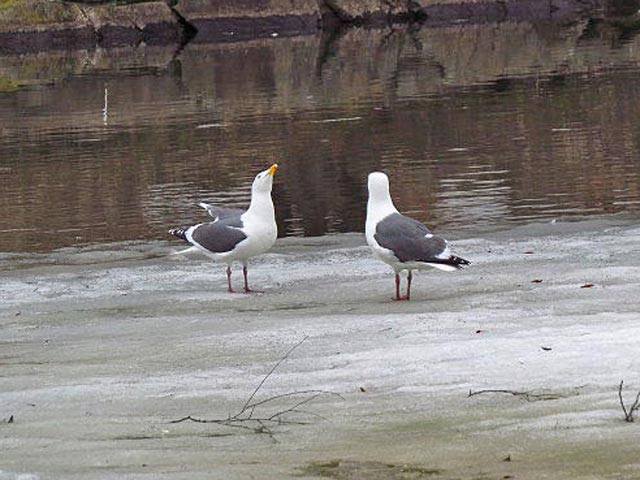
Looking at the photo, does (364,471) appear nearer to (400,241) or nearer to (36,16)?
(400,241)

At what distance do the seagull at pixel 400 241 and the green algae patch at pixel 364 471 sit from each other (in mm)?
3627

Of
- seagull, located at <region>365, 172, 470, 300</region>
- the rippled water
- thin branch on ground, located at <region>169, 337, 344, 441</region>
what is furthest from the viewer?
the rippled water

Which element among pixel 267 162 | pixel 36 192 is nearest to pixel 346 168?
pixel 267 162

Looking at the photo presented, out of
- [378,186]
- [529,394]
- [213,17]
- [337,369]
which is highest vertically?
[378,186]

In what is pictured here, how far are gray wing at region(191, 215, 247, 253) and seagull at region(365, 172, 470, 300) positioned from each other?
3.28ft

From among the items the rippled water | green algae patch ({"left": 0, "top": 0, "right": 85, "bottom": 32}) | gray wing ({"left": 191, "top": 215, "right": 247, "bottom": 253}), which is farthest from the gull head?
green algae patch ({"left": 0, "top": 0, "right": 85, "bottom": 32})

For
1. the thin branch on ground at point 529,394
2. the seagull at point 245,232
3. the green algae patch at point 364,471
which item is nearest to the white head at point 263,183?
the seagull at point 245,232

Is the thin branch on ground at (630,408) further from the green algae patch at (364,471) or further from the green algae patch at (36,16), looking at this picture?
→ the green algae patch at (36,16)

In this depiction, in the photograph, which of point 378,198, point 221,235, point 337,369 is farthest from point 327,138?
point 337,369

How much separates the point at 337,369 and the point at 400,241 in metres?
2.24

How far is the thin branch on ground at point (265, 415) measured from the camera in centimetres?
564

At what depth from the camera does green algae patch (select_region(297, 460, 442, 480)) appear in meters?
4.77

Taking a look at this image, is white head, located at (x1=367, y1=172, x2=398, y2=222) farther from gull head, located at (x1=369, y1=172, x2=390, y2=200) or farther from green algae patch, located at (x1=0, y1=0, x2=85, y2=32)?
green algae patch, located at (x1=0, y1=0, x2=85, y2=32)

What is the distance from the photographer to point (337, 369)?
6578 mm
